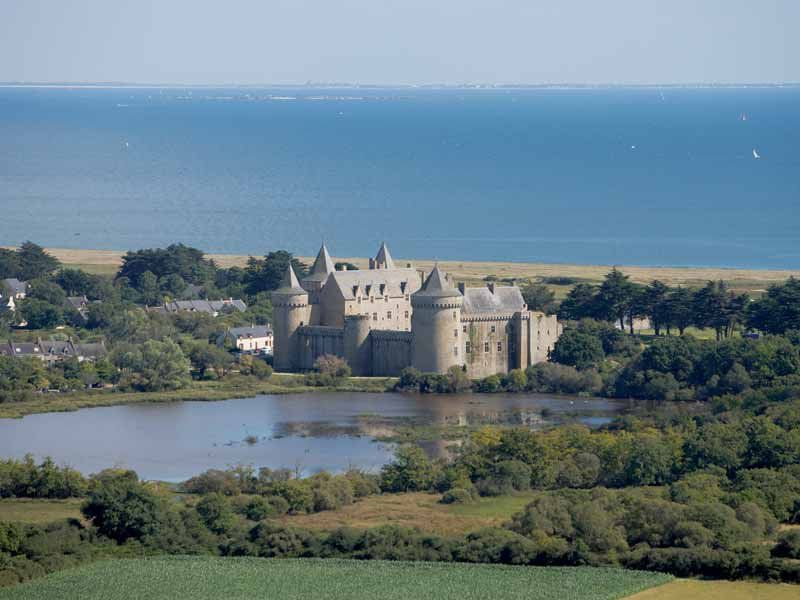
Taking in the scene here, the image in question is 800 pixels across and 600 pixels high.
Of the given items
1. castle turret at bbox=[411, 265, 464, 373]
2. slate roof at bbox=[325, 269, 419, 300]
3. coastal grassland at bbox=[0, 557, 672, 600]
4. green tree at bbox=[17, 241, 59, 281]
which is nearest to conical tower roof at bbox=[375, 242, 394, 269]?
slate roof at bbox=[325, 269, 419, 300]

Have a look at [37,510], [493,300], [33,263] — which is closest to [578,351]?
[493,300]

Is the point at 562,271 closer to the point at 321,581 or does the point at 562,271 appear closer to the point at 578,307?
the point at 578,307

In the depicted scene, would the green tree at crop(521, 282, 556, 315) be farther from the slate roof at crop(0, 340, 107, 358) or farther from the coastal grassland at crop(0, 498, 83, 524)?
the coastal grassland at crop(0, 498, 83, 524)

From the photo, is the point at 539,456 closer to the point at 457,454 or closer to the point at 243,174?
the point at 457,454

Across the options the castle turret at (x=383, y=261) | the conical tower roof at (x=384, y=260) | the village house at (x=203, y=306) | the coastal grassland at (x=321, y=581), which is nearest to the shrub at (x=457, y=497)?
the coastal grassland at (x=321, y=581)

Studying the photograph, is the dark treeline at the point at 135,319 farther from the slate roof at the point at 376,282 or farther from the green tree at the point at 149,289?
the slate roof at the point at 376,282

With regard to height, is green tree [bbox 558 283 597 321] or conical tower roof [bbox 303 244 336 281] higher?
conical tower roof [bbox 303 244 336 281]
